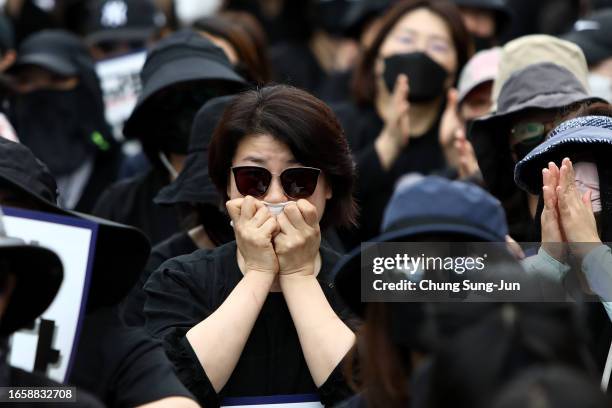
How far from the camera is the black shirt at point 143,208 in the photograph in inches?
225

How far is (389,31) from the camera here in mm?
7094

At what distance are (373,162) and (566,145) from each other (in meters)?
2.49

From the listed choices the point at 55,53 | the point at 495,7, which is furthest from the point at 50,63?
the point at 495,7

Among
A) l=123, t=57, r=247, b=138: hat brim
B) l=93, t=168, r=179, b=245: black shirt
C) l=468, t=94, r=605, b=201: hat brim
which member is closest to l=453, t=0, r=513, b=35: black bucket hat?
l=123, t=57, r=247, b=138: hat brim

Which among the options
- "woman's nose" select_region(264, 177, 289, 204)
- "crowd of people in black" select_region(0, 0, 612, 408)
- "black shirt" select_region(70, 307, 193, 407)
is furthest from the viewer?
"woman's nose" select_region(264, 177, 289, 204)

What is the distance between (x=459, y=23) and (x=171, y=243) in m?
2.74

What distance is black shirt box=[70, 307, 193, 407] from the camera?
340cm

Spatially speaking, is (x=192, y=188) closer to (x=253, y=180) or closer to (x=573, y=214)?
(x=253, y=180)

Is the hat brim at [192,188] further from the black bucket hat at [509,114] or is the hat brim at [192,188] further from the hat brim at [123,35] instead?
the hat brim at [123,35]

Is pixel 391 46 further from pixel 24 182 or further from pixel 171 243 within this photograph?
pixel 24 182

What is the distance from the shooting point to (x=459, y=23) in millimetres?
7039

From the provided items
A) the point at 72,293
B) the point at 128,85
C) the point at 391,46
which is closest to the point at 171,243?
the point at 72,293

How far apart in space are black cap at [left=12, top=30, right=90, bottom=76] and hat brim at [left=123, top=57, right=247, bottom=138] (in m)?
1.85

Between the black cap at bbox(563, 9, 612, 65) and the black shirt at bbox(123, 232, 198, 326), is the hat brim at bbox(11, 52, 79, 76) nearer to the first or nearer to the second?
the black cap at bbox(563, 9, 612, 65)
